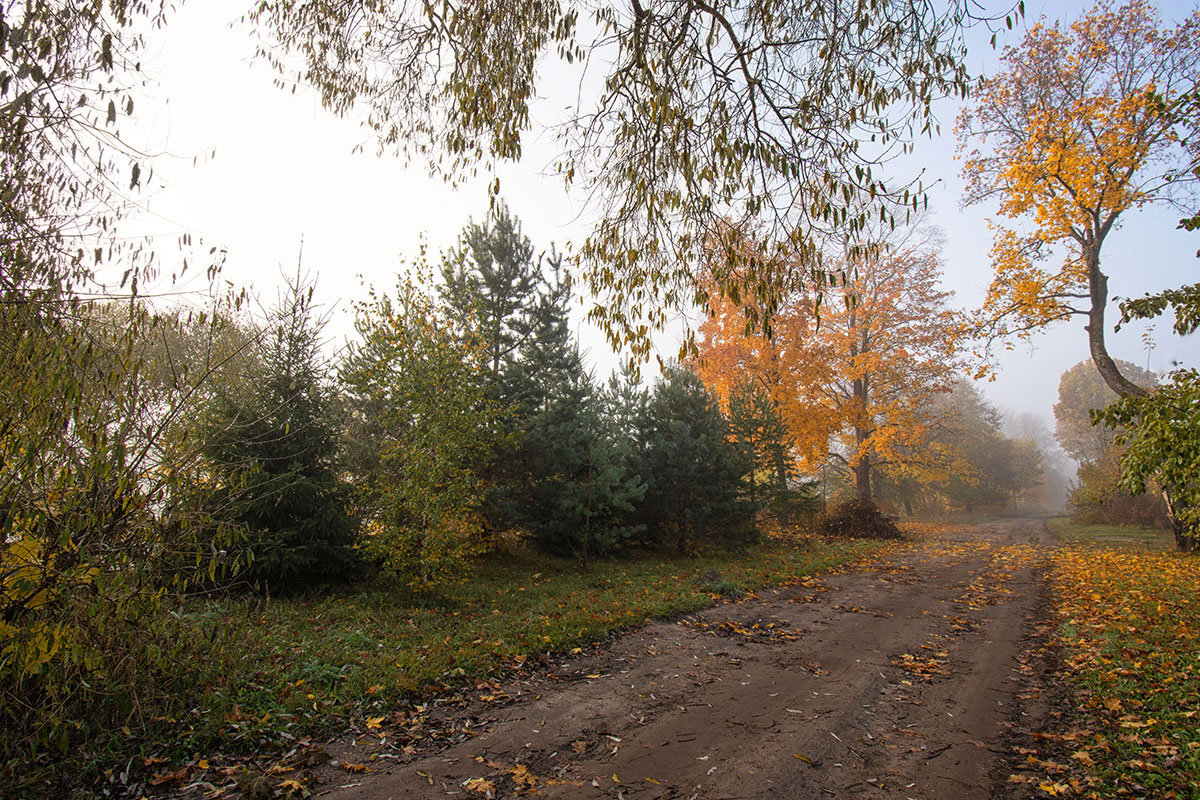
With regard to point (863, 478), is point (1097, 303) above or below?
above

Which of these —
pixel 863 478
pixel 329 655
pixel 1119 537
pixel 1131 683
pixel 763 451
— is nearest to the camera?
pixel 1131 683

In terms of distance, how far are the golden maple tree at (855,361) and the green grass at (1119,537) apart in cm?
605

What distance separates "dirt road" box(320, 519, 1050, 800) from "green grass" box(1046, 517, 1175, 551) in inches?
530

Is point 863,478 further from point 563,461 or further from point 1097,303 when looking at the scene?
point 563,461

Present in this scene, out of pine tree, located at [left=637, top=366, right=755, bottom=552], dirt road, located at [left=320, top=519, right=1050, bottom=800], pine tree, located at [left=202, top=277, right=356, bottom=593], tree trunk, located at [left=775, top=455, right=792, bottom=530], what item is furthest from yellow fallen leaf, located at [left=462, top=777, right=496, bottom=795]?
tree trunk, located at [left=775, top=455, right=792, bottom=530]

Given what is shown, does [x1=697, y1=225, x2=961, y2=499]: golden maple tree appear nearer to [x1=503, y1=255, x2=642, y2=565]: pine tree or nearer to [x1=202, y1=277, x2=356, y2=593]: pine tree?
[x1=503, y1=255, x2=642, y2=565]: pine tree

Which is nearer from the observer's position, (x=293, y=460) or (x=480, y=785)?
(x=480, y=785)

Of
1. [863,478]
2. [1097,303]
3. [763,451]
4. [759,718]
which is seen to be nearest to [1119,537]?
[863,478]

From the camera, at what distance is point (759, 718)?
14.6ft

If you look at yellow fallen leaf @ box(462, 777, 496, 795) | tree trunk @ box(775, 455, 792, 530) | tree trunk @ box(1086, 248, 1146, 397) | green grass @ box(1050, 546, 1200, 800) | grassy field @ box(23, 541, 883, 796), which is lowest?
green grass @ box(1050, 546, 1200, 800)

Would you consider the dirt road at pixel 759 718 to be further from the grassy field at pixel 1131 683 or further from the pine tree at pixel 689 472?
the pine tree at pixel 689 472

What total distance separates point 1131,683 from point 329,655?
772 cm

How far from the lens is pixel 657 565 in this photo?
12531mm

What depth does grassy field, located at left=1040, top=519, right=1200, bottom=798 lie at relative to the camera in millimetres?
3463
